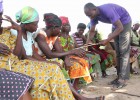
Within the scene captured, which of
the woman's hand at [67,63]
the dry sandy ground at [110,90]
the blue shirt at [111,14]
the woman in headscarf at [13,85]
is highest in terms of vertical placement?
the blue shirt at [111,14]

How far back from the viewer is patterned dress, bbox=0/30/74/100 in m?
2.93

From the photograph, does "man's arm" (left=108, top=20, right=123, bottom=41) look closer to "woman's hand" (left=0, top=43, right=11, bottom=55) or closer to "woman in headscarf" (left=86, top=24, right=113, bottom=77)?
"woman in headscarf" (left=86, top=24, right=113, bottom=77)

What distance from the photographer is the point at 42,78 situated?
2.95m

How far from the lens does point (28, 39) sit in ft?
12.5

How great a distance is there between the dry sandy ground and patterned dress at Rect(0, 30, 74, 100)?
157 cm

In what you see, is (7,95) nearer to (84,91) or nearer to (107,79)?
(84,91)

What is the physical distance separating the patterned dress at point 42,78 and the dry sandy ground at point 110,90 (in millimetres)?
1570

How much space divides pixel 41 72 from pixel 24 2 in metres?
15.3

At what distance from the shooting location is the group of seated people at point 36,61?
2690 mm

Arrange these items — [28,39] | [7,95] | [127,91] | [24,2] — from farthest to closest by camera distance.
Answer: [24,2] → [127,91] → [28,39] → [7,95]

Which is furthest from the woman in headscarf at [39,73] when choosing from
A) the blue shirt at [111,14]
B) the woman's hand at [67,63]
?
the blue shirt at [111,14]

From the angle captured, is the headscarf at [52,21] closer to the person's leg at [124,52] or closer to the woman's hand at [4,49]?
the woman's hand at [4,49]

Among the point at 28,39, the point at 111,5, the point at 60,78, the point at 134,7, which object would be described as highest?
the point at 111,5

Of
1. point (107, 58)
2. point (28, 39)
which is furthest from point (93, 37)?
point (28, 39)
